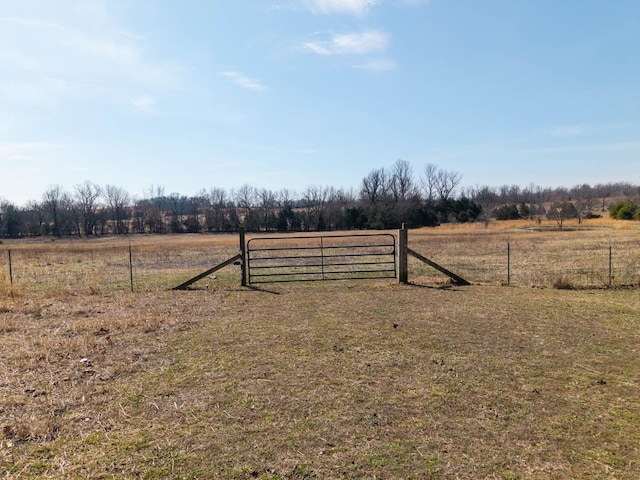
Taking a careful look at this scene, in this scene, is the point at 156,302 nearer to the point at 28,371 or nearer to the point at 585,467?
the point at 28,371

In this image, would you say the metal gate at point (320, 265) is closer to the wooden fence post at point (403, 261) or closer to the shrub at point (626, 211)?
the wooden fence post at point (403, 261)

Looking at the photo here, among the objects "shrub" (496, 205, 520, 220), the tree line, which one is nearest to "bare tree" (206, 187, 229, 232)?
the tree line

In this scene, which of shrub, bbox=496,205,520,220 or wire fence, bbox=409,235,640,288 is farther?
shrub, bbox=496,205,520,220

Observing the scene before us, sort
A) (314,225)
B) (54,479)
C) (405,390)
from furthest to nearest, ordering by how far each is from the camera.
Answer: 1. (314,225)
2. (405,390)
3. (54,479)

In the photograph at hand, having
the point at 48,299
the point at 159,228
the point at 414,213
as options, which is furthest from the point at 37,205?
the point at 48,299

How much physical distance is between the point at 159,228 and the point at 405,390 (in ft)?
303

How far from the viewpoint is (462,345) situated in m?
6.48

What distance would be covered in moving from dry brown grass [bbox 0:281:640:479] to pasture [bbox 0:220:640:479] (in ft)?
0.07

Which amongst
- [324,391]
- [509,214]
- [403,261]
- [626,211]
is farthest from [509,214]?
[324,391]

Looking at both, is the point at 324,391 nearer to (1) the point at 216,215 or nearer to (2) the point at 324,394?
(2) the point at 324,394

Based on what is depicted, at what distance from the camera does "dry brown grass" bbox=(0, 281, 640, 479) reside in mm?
3393

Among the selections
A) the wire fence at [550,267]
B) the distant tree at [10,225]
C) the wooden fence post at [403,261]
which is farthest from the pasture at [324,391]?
the distant tree at [10,225]

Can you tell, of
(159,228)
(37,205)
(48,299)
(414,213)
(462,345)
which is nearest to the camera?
(462,345)

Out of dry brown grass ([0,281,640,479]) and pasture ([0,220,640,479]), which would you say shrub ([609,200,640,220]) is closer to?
pasture ([0,220,640,479])
